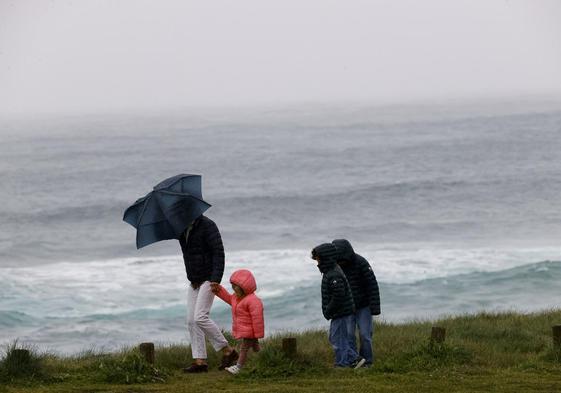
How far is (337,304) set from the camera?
13445mm

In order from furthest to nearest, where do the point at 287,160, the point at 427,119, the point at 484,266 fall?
the point at 427,119 → the point at 287,160 → the point at 484,266

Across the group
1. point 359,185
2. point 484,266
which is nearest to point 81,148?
point 359,185

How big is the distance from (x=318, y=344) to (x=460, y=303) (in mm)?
17557

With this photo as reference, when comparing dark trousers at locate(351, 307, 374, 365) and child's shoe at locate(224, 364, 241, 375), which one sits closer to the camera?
child's shoe at locate(224, 364, 241, 375)

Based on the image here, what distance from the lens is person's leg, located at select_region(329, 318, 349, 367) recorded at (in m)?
13.6

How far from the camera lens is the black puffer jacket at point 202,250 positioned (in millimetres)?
13406

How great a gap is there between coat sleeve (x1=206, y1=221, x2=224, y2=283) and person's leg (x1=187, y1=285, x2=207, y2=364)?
1.30ft

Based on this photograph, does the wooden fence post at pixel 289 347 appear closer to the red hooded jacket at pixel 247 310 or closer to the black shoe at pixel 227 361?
the red hooded jacket at pixel 247 310

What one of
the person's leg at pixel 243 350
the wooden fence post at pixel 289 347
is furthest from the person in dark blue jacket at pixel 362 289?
the person's leg at pixel 243 350

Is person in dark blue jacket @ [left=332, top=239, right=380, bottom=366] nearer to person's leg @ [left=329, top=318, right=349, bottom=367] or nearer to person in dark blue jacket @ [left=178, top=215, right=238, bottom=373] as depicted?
person's leg @ [left=329, top=318, right=349, bottom=367]

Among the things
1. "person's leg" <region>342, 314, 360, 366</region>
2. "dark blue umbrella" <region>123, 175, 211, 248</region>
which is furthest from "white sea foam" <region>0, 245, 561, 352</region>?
"person's leg" <region>342, 314, 360, 366</region>

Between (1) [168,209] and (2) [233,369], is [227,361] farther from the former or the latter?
(1) [168,209]

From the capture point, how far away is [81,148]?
95750mm

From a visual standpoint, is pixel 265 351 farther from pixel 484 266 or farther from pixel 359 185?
pixel 359 185
